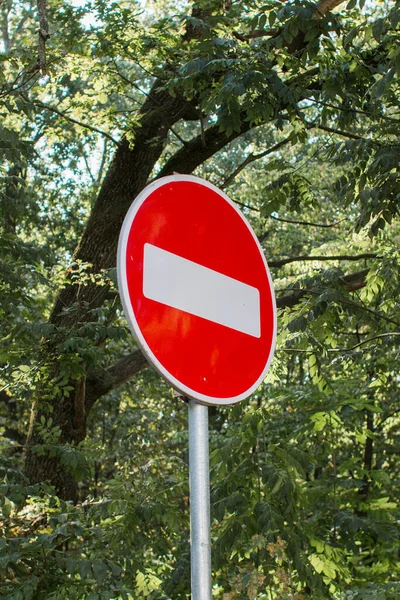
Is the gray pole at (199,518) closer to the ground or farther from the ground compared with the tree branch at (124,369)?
closer to the ground

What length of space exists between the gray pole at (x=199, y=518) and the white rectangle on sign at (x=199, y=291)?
0.30 m

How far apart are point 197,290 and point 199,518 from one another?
51cm

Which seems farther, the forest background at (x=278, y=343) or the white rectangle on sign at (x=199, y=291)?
the forest background at (x=278, y=343)

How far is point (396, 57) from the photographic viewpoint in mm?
3037

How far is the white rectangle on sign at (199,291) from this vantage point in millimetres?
1594

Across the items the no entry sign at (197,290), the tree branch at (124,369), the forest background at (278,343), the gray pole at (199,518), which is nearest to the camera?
the gray pole at (199,518)

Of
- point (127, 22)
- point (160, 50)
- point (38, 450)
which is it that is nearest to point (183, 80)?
point (160, 50)

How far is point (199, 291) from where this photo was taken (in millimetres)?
1670

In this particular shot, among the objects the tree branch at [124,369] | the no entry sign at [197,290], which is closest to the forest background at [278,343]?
the tree branch at [124,369]

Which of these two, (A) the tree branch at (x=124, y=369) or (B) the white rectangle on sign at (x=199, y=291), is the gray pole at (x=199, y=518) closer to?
(B) the white rectangle on sign at (x=199, y=291)

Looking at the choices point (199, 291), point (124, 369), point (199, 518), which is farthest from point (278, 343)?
point (199, 518)

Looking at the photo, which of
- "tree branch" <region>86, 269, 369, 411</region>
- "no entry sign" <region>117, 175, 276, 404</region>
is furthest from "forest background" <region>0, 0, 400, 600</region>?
"no entry sign" <region>117, 175, 276, 404</region>

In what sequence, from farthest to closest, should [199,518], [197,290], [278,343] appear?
[278,343] → [197,290] → [199,518]

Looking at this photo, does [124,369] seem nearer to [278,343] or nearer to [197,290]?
[278,343]
